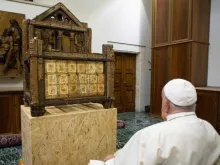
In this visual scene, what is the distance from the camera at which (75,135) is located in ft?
4.51

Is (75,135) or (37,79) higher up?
(37,79)

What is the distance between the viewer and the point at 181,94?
100cm

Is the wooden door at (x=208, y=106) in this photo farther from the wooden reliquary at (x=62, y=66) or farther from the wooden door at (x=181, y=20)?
the wooden reliquary at (x=62, y=66)

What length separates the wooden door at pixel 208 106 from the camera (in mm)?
3379

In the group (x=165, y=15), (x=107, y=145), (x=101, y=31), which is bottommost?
(x=107, y=145)

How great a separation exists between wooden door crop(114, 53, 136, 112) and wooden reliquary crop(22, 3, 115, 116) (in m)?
3.89

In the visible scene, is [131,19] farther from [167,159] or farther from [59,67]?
[167,159]

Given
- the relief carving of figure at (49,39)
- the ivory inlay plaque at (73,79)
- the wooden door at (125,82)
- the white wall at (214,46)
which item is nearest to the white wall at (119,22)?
the wooden door at (125,82)

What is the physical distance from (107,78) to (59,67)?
401 millimetres

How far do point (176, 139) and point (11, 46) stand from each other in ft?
12.2

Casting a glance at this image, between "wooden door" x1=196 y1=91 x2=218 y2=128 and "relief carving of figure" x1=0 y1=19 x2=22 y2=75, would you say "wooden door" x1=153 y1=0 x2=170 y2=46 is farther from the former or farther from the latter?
"relief carving of figure" x1=0 y1=19 x2=22 y2=75

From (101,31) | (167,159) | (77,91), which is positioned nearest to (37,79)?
(77,91)

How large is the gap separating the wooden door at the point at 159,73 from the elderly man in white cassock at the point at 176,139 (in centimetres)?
365

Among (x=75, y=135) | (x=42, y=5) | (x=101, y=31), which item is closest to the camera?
(x=75, y=135)
